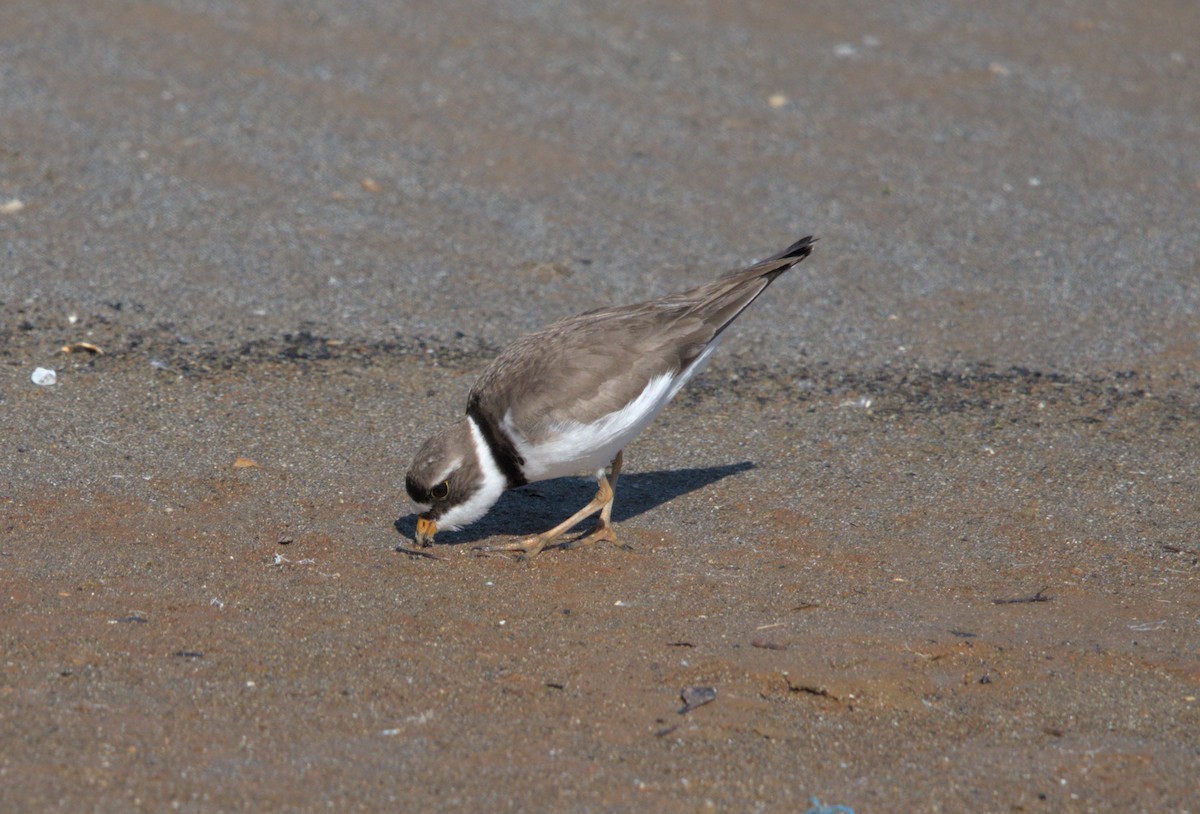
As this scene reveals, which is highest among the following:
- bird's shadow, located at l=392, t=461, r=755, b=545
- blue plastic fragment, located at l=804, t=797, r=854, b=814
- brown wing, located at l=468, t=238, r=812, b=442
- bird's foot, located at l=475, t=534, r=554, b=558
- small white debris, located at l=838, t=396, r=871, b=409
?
brown wing, located at l=468, t=238, r=812, b=442

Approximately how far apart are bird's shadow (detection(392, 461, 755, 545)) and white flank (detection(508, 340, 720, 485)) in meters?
0.55

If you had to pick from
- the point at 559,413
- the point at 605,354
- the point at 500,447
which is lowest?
the point at 500,447

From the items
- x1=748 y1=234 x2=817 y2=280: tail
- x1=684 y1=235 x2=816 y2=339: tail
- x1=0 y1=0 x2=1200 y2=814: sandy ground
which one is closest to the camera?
x1=0 y1=0 x2=1200 y2=814: sandy ground

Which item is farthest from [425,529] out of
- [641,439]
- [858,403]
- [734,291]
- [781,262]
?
[858,403]

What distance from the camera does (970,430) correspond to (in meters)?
7.81

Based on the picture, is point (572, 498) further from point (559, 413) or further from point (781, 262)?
point (781, 262)

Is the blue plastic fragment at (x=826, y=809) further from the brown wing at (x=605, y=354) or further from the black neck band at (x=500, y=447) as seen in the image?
the black neck band at (x=500, y=447)

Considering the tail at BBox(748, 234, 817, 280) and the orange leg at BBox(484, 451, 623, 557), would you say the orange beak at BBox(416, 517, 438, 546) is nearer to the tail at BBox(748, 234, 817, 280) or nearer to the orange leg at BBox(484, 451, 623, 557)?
the orange leg at BBox(484, 451, 623, 557)

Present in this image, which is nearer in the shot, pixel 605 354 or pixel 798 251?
pixel 605 354

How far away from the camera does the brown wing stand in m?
6.35

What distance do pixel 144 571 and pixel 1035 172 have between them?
8.58 metres

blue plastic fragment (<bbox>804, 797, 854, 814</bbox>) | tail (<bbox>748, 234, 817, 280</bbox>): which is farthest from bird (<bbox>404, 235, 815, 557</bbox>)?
blue plastic fragment (<bbox>804, 797, 854, 814</bbox>)

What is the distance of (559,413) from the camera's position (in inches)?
248

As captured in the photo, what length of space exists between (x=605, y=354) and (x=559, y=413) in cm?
46
